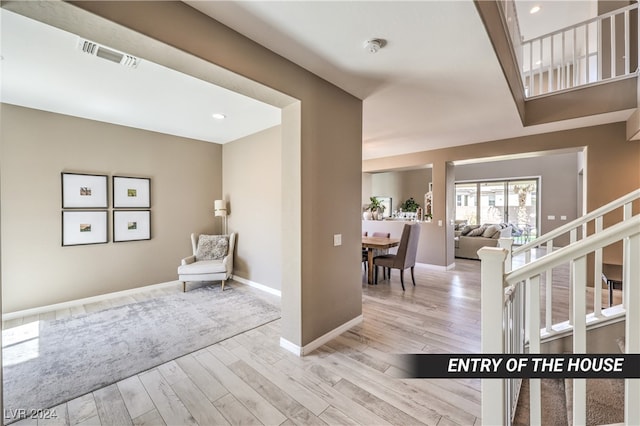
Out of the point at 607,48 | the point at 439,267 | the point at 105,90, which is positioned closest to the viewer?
the point at 105,90

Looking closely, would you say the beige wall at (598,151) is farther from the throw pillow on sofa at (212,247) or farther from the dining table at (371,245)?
the throw pillow on sofa at (212,247)

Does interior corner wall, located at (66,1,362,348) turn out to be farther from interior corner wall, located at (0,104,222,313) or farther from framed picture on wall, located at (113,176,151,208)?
framed picture on wall, located at (113,176,151,208)

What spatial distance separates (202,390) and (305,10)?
9.00 feet

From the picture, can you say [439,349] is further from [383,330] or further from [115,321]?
[115,321]

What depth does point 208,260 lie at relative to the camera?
178 inches

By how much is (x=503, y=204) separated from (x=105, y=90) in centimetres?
1057

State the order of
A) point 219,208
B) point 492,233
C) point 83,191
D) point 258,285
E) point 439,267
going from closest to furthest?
point 83,191
point 258,285
point 219,208
point 439,267
point 492,233

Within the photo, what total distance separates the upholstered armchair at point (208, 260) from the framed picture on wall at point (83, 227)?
3.93 ft

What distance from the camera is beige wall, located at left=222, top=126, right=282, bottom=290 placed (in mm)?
4070

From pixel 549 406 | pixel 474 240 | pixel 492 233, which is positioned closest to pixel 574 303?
pixel 549 406

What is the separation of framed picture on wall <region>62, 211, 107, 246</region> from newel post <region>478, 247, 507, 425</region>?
4.76 metres

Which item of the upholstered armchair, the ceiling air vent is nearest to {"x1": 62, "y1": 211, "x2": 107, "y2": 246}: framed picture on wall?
the upholstered armchair

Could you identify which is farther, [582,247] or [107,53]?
[107,53]

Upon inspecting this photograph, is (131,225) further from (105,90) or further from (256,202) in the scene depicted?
(105,90)
